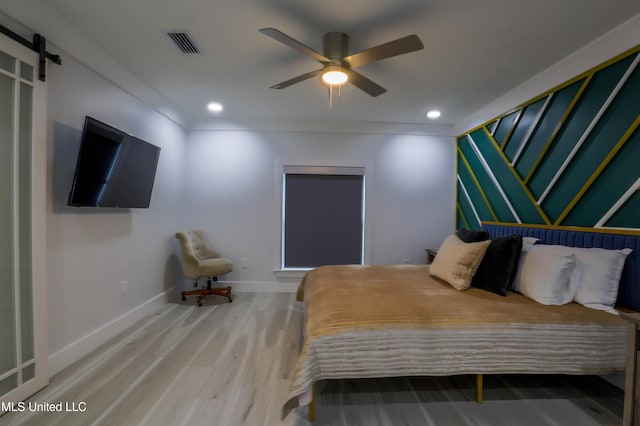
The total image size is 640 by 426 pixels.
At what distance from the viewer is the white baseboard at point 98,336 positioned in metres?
2.07

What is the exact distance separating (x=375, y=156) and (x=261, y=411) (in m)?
3.49

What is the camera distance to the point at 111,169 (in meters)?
2.44

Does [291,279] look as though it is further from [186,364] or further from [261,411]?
[261,411]

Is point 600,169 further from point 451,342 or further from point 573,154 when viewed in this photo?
point 451,342

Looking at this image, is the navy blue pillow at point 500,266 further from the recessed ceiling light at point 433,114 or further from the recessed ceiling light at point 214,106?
the recessed ceiling light at point 214,106

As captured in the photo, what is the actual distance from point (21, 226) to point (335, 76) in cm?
234

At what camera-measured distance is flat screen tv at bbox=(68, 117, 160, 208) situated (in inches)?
84.1

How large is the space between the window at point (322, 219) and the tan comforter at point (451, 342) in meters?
2.45

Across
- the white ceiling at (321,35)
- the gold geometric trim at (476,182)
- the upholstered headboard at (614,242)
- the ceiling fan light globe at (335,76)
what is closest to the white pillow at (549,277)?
the upholstered headboard at (614,242)

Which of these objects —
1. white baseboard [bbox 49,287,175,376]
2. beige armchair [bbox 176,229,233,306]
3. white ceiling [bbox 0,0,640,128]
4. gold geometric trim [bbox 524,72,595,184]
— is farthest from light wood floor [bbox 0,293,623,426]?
white ceiling [bbox 0,0,640,128]

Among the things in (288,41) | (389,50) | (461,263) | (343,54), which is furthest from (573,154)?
(288,41)

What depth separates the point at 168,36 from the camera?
213 cm

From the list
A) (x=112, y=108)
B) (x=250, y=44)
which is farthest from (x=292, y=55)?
(x=112, y=108)

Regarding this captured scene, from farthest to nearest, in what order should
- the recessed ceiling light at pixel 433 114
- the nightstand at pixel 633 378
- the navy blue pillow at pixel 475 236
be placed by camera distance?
the recessed ceiling light at pixel 433 114, the navy blue pillow at pixel 475 236, the nightstand at pixel 633 378
